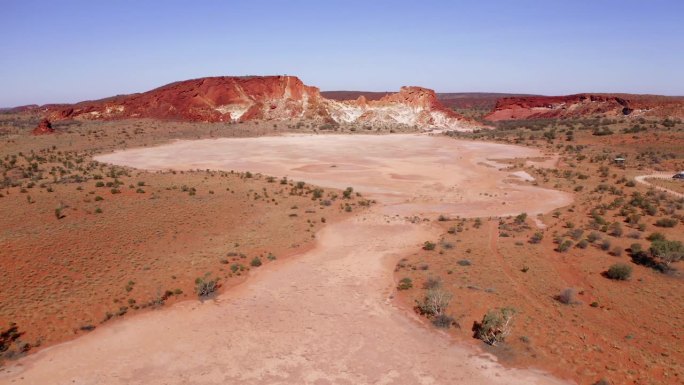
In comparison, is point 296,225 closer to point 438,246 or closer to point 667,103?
point 438,246

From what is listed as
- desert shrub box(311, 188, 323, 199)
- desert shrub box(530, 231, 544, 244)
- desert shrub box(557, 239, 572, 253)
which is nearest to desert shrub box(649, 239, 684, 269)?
desert shrub box(557, 239, 572, 253)

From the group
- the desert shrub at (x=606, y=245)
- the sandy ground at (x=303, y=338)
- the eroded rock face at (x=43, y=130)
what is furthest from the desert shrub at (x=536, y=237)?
the eroded rock face at (x=43, y=130)

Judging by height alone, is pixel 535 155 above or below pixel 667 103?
below

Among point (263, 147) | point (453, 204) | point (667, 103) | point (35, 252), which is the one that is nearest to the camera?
point (35, 252)

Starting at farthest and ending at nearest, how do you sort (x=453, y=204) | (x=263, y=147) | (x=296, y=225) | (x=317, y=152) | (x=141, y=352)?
(x=263, y=147) → (x=317, y=152) → (x=453, y=204) → (x=296, y=225) → (x=141, y=352)

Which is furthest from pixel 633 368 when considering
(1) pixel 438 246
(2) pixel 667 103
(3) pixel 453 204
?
(2) pixel 667 103
